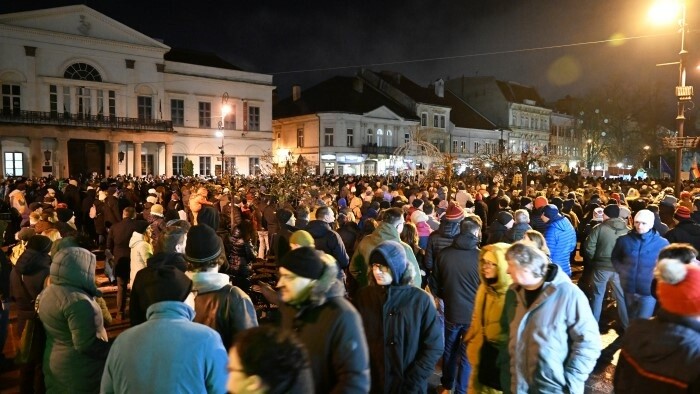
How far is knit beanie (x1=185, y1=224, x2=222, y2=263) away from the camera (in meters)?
3.80

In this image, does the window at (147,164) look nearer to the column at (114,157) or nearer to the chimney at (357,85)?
the column at (114,157)

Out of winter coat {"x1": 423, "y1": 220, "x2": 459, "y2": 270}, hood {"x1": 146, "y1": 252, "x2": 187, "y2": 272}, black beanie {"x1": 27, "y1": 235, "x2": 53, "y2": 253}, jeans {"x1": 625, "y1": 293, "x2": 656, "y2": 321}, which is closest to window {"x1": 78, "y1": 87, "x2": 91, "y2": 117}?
black beanie {"x1": 27, "y1": 235, "x2": 53, "y2": 253}

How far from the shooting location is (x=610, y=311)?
8.82 metres

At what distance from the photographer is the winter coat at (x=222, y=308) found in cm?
354

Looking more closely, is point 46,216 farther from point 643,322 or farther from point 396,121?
point 396,121

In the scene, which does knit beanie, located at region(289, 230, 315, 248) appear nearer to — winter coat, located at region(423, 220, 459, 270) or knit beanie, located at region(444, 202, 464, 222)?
winter coat, located at region(423, 220, 459, 270)

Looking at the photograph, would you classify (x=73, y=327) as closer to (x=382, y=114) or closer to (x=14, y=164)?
(x=14, y=164)

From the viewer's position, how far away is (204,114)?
45.2 meters

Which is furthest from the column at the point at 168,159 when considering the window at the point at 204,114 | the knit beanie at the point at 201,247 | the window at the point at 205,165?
the knit beanie at the point at 201,247

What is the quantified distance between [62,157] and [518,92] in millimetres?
54728

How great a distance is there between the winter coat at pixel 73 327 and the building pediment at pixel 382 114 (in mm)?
46969

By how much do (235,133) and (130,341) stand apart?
4514 cm

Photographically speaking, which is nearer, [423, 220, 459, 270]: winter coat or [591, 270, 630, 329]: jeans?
[423, 220, 459, 270]: winter coat

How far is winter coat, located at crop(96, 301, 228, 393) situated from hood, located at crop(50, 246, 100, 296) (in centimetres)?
146
